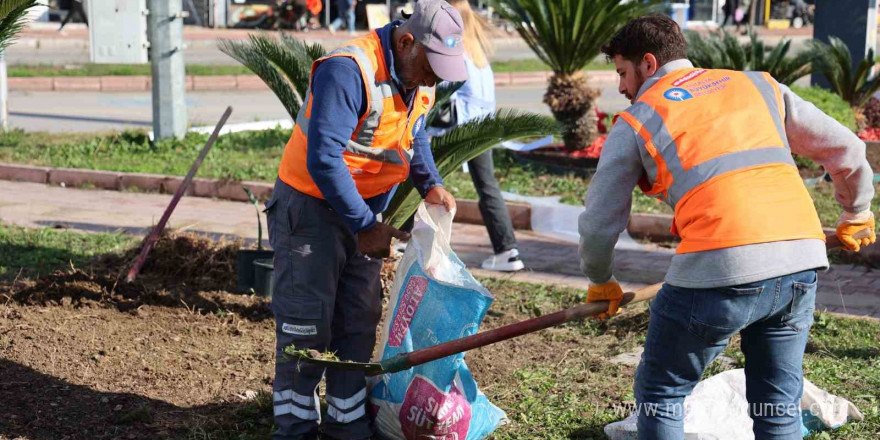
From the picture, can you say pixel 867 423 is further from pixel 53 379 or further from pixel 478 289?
pixel 53 379

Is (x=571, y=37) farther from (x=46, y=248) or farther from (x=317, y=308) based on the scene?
(x=317, y=308)

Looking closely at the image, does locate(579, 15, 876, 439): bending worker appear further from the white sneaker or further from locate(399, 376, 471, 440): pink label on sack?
the white sneaker

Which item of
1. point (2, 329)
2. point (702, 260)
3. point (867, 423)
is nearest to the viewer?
point (702, 260)

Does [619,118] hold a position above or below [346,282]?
above

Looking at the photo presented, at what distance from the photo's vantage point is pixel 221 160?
10508 millimetres

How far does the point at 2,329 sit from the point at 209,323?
3.24 ft

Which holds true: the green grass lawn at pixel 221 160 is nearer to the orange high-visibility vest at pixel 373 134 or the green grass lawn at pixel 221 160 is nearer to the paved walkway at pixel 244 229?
the paved walkway at pixel 244 229

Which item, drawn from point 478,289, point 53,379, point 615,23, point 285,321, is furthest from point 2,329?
point 615,23

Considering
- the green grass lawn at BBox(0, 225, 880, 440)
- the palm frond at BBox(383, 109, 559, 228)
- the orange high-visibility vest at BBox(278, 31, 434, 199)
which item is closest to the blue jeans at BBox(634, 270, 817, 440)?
the green grass lawn at BBox(0, 225, 880, 440)

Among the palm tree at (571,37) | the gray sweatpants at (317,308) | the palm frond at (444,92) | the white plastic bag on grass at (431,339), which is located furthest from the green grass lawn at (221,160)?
the gray sweatpants at (317,308)

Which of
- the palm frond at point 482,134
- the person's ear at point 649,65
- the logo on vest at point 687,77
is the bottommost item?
the palm frond at point 482,134

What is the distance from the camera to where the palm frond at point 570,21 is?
9727mm

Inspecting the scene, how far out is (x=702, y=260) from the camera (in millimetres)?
2963

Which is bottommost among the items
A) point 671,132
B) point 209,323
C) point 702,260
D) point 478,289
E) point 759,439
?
point 209,323
